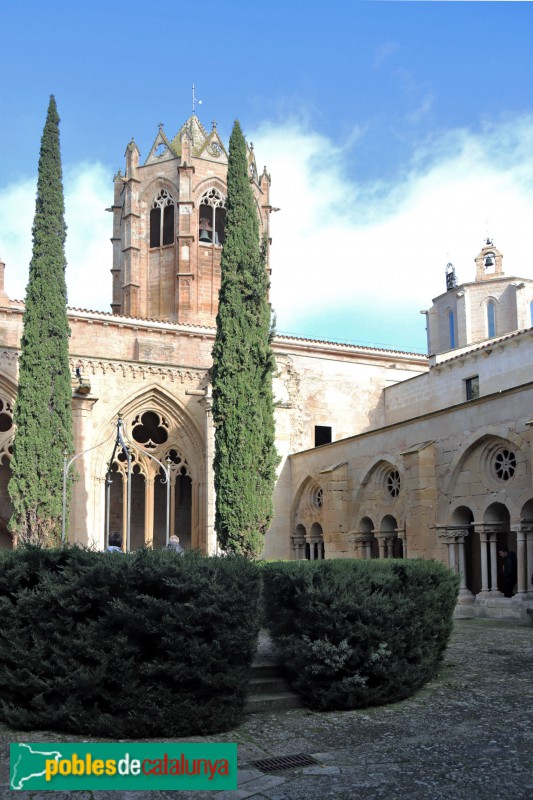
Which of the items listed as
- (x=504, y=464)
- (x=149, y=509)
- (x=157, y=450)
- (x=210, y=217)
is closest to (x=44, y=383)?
(x=157, y=450)

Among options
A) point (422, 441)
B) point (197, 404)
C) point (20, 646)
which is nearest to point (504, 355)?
point (422, 441)

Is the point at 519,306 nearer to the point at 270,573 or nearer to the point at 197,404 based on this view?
the point at 197,404

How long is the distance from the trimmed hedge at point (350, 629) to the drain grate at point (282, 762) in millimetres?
1283

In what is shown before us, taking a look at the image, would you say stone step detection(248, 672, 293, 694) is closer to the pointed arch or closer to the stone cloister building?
the stone cloister building

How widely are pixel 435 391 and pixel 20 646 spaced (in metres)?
19.3

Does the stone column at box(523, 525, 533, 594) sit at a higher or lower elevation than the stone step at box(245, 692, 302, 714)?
higher

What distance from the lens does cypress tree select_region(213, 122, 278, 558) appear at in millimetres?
17578

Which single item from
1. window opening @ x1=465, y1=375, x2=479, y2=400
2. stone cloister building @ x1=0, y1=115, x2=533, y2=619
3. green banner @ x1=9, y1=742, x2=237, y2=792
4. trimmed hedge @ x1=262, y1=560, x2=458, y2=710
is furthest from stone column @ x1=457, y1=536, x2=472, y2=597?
green banner @ x1=9, y1=742, x2=237, y2=792

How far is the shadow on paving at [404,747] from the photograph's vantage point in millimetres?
4477

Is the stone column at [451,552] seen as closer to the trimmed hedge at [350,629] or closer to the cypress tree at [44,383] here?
the trimmed hedge at [350,629]

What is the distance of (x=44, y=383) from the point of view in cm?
1869

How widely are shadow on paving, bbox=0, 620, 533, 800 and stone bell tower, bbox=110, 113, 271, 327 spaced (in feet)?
79.0

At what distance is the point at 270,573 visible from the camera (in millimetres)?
7262

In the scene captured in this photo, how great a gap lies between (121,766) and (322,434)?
2075cm
